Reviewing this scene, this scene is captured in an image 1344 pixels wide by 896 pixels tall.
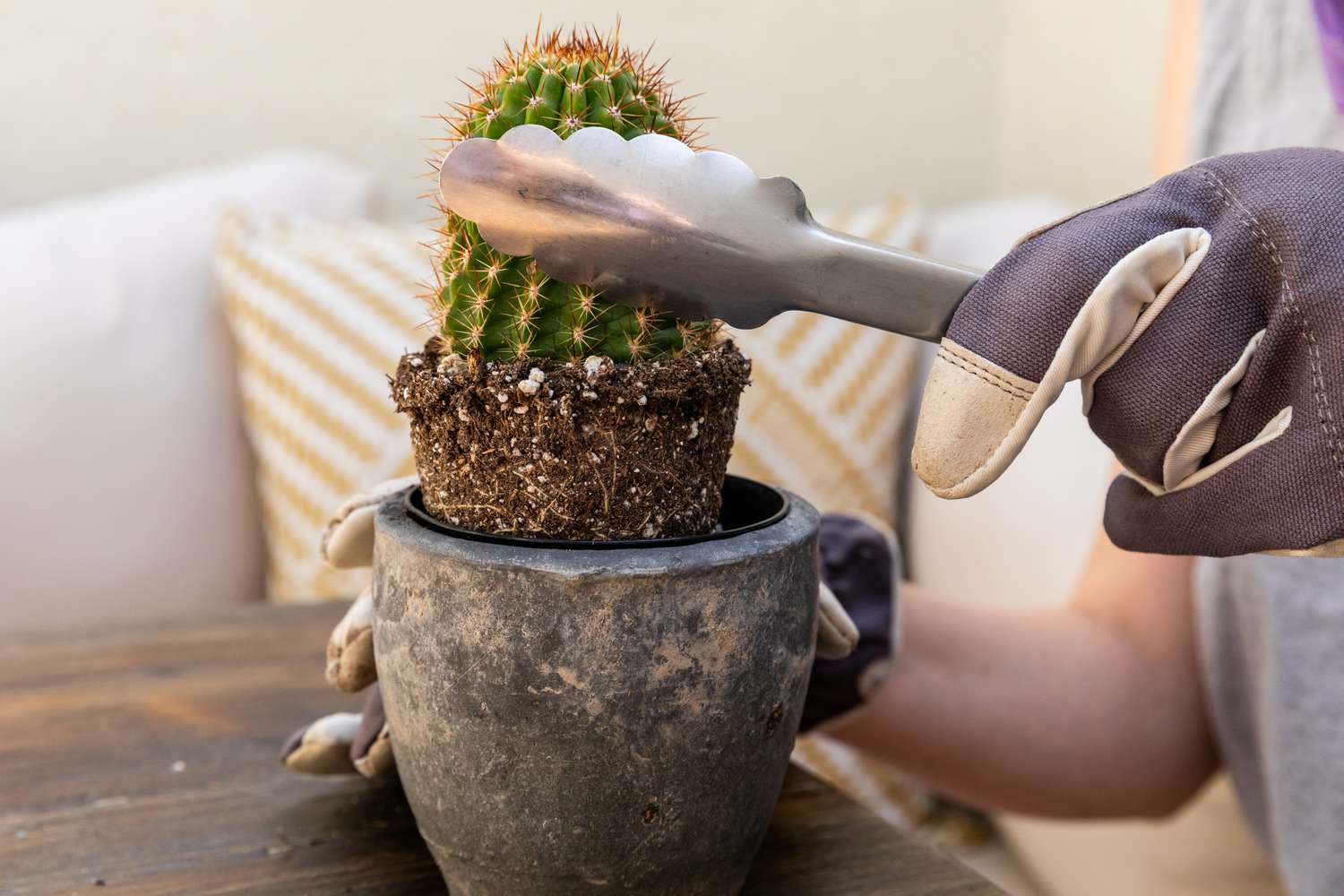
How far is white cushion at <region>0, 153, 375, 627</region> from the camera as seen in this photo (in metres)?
1.07

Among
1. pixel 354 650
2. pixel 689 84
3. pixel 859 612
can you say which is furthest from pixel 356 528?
pixel 689 84

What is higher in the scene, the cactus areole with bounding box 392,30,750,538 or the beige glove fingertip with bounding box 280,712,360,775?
the cactus areole with bounding box 392,30,750,538

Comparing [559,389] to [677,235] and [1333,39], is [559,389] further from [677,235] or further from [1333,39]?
[1333,39]

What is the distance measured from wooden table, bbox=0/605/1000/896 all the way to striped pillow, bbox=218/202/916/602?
0.46m

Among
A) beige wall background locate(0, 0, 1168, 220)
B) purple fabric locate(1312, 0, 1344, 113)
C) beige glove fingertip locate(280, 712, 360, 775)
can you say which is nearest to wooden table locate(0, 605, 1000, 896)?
beige glove fingertip locate(280, 712, 360, 775)

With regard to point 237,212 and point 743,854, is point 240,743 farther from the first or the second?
point 237,212

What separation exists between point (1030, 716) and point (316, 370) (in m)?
0.76

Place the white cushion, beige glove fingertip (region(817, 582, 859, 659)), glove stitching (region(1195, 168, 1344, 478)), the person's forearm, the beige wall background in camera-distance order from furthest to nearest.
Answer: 1. the beige wall background
2. the white cushion
3. the person's forearm
4. beige glove fingertip (region(817, 582, 859, 659))
5. glove stitching (region(1195, 168, 1344, 478))

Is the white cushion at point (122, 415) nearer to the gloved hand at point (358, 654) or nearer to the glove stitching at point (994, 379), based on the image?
the gloved hand at point (358, 654)

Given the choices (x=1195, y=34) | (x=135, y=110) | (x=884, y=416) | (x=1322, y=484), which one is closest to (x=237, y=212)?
(x=135, y=110)

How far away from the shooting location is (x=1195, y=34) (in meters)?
0.94

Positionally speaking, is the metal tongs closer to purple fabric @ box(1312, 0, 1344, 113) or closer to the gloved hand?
the gloved hand

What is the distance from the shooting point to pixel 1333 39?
67 centimetres

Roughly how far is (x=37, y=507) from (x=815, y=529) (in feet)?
3.21
